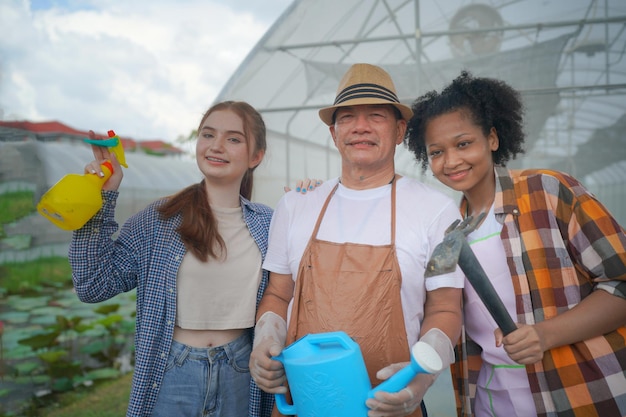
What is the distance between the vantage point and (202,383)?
1577 mm

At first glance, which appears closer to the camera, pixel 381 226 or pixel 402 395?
pixel 402 395

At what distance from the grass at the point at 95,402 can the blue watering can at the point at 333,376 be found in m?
3.14

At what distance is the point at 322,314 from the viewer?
1368mm

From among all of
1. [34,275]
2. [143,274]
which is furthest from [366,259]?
[34,275]

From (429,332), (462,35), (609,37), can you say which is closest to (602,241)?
(429,332)

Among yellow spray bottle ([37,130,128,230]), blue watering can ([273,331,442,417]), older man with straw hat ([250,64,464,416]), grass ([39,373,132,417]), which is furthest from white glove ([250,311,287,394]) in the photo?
grass ([39,373,132,417])

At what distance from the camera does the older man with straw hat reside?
1.30 metres

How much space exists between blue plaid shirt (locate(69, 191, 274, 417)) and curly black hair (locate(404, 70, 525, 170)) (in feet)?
2.50

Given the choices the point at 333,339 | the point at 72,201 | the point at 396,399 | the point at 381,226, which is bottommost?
the point at 396,399

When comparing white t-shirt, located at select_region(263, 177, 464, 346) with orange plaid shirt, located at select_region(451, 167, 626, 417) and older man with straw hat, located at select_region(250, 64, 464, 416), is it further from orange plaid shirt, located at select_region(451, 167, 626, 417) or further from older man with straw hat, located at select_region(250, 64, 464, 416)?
orange plaid shirt, located at select_region(451, 167, 626, 417)

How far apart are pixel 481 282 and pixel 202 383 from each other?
102 centimetres

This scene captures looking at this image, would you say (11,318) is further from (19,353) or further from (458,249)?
(458,249)

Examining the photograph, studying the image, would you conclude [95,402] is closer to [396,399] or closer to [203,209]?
[203,209]

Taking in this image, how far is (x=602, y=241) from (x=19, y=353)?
4497mm
